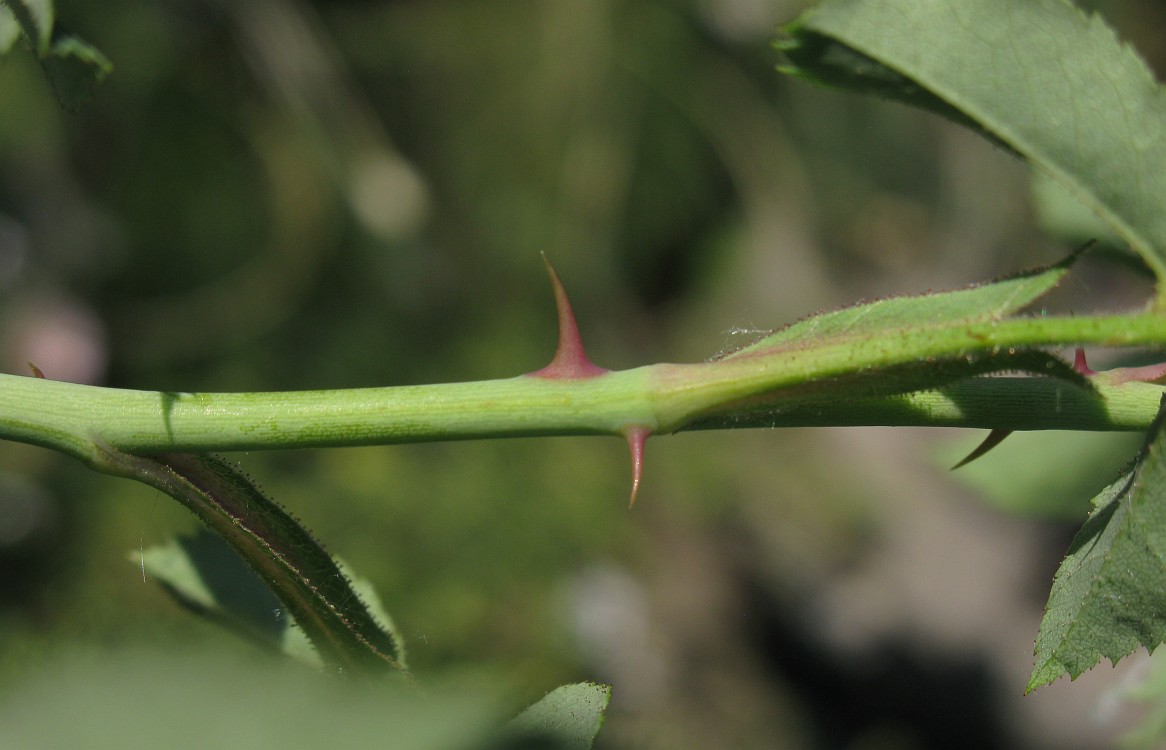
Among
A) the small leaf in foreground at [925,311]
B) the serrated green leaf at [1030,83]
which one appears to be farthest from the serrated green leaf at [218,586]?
the serrated green leaf at [1030,83]

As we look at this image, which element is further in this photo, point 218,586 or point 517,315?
point 517,315

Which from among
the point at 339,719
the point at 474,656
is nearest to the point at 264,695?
the point at 339,719

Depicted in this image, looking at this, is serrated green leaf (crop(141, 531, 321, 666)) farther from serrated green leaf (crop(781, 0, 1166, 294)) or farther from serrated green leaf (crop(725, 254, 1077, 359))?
serrated green leaf (crop(781, 0, 1166, 294))

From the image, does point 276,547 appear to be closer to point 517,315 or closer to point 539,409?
point 539,409

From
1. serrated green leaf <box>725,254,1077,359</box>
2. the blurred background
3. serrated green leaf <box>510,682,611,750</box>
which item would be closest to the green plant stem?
serrated green leaf <box>725,254,1077,359</box>

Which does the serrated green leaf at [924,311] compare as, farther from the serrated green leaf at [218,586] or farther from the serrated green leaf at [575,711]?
the serrated green leaf at [218,586]

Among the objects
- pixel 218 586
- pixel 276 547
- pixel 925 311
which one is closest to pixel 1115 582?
pixel 925 311

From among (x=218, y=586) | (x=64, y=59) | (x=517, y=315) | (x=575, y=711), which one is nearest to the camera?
(x=575, y=711)
